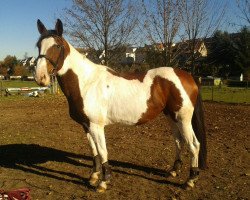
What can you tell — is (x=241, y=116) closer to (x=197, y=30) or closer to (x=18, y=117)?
(x=197, y=30)

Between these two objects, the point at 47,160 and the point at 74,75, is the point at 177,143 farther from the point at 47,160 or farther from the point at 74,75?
the point at 47,160

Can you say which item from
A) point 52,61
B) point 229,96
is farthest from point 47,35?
point 229,96

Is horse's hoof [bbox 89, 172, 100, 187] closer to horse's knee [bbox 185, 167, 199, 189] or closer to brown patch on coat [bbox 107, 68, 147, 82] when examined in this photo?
horse's knee [bbox 185, 167, 199, 189]

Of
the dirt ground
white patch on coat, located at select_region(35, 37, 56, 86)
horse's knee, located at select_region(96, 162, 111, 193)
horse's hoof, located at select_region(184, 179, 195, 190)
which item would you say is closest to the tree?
the dirt ground

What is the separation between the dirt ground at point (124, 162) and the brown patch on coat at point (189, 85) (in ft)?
4.79

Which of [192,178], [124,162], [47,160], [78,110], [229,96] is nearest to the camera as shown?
[78,110]

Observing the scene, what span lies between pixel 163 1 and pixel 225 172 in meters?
11.4

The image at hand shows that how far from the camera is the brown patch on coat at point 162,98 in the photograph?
198 inches

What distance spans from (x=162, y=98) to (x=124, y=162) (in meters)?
2.04

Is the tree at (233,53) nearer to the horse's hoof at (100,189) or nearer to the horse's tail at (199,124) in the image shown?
the horse's tail at (199,124)

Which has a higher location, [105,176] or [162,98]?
[162,98]

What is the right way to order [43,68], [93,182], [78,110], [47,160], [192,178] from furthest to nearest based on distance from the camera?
[47,160] → [93,182] → [192,178] → [78,110] → [43,68]

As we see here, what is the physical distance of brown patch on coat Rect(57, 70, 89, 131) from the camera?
4.91 meters

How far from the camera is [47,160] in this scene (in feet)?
22.3
